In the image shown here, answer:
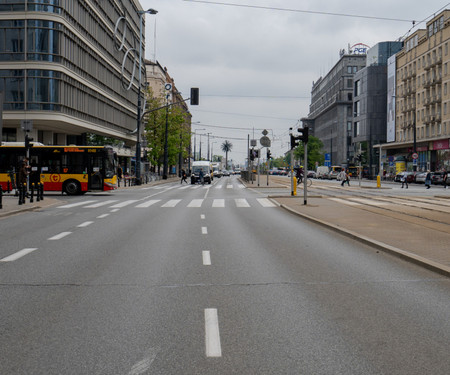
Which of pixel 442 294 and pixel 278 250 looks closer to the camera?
pixel 442 294

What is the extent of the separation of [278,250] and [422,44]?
71858mm

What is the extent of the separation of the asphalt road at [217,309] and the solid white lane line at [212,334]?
2 cm

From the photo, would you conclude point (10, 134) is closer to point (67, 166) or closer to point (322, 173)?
point (67, 166)

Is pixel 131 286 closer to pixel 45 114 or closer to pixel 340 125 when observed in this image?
pixel 45 114

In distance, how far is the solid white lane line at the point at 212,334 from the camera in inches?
163

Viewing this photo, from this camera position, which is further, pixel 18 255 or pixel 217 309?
pixel 18 255

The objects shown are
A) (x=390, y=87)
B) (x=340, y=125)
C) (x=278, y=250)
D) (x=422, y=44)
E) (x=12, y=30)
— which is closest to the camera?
(x=278, y=250)

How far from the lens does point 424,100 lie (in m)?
72.4

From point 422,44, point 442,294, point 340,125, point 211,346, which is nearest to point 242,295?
point 211,346

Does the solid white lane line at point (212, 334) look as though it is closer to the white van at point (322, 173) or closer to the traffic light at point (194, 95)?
the traffic light at point (194, 95)

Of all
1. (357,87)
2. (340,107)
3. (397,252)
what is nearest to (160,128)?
(357,87)

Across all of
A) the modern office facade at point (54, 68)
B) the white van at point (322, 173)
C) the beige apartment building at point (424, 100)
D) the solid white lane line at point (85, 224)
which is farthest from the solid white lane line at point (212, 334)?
the white van at point (322, 173)

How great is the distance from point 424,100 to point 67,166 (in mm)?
55921

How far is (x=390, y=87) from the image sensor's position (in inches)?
3435
